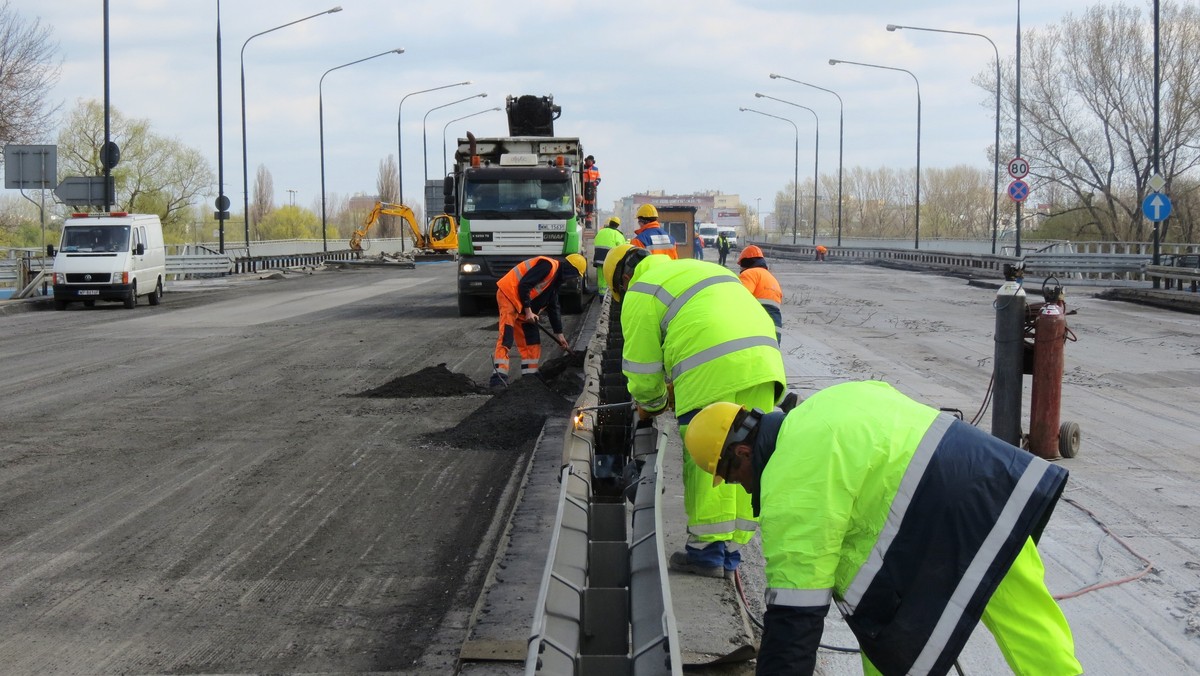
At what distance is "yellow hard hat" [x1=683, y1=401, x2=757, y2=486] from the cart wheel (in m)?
6.67

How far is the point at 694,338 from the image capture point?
591 centimetres

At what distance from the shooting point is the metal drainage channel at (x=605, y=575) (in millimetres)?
4156

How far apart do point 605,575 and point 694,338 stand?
123 cm

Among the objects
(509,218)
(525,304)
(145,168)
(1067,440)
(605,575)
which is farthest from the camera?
(145,168)

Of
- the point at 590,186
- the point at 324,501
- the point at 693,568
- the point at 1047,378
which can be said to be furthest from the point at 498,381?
the point at 590,186

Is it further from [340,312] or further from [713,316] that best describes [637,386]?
[340,312]

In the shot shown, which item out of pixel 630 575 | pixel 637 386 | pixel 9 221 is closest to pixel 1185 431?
pixel 637 386

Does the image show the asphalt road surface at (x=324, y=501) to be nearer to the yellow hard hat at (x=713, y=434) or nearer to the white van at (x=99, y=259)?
the yellow hard hat at (x=713, y=434)

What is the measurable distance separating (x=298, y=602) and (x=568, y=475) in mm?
1528

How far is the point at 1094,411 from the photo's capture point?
11.9m

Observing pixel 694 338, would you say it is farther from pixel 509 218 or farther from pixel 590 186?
pixel 590 186

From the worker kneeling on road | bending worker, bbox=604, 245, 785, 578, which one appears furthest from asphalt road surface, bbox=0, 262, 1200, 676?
bending worker, bbox=604, 245, 785, 578

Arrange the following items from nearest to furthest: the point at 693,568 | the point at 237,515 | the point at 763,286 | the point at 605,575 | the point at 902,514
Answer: the point at 902,514
the point at 605,575
the point at 693,568
the point at 237,515
the point at 763,286

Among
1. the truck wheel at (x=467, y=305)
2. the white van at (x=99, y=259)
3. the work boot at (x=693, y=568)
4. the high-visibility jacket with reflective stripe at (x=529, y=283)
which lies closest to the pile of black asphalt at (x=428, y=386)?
the high-visibility jacket with reflective stripe at (x=529, y=283)
